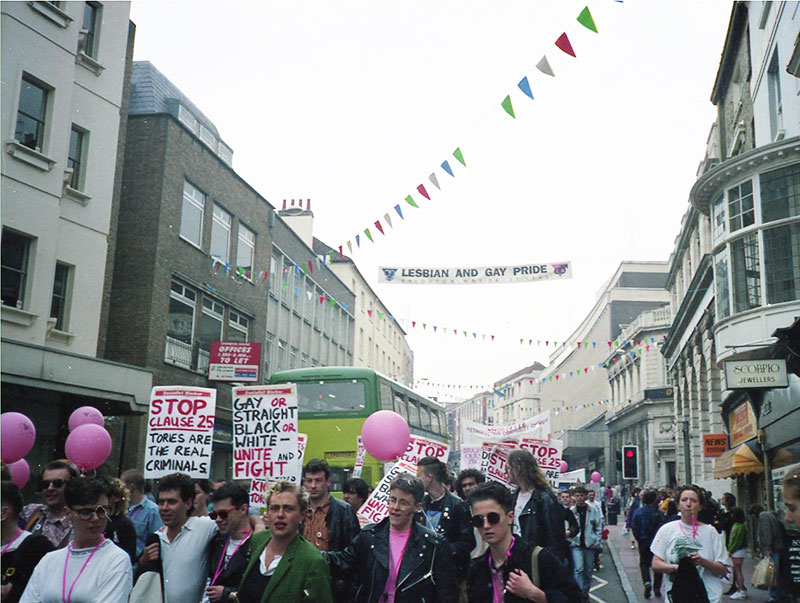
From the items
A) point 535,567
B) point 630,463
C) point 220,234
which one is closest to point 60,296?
point 220,234

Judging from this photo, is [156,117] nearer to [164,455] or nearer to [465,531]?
[164,455]

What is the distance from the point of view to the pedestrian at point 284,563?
4.77m

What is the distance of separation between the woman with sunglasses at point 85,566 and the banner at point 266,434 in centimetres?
458

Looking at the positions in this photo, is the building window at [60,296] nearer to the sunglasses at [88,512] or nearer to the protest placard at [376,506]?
the protest placard at [376,506]

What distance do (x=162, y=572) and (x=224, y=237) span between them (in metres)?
23.8

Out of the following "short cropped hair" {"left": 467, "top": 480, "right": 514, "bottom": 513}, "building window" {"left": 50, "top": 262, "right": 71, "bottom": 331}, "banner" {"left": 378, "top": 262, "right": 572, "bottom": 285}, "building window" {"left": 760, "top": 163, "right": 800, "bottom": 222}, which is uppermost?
"building window" {"left": 760, "top": 163, "right": 800, "bottom": 222}

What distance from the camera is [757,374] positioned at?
17.1m

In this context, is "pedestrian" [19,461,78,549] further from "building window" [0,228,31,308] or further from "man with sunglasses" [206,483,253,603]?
"building window" [0,228,31,308]

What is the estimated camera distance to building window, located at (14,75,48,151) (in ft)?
56.4

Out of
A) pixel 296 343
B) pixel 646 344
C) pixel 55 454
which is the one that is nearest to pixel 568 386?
pixel 646 344

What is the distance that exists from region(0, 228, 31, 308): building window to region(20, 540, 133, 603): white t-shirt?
13.5 m

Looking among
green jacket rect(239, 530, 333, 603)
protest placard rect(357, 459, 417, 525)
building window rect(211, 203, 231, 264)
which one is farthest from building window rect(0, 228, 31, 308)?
green jacket rect(239, 530, 333, 603)

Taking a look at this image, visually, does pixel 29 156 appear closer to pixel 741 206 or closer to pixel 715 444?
pixel 741 206

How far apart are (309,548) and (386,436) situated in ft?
19.5
